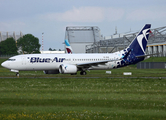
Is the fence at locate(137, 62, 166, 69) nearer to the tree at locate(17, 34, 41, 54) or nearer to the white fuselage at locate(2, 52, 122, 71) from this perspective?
the white fuselage at locate(2, 52, 122, 71)

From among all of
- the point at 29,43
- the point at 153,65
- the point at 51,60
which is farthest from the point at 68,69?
the point at 29,43

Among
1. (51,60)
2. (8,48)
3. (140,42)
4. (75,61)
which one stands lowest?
(75,61)

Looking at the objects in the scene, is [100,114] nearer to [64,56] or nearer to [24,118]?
[24,118]

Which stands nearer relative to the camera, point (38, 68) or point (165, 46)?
point (38, 68)

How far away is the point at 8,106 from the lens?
15.8 meters

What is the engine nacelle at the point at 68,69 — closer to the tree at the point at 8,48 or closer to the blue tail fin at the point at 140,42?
the blue tail fin at the point at 140,42

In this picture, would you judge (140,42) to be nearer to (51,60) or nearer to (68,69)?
(68,69)

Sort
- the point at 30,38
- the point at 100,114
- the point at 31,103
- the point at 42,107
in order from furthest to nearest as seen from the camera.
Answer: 1. the point at 30,38
2. the point at 31,103
3. the point at 42,107
4. the point at 100,114

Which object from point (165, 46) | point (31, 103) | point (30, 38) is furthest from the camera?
point (30, 38)

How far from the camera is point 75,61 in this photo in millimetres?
48594

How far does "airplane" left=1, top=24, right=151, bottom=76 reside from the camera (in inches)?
1751

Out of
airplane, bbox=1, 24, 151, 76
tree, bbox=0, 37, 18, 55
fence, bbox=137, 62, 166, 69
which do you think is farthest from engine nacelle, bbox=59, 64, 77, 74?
tree, bbox=0, 37, 18, 55

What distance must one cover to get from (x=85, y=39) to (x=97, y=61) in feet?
344

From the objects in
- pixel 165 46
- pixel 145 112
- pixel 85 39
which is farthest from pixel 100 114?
pixel 85 39
